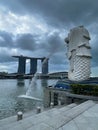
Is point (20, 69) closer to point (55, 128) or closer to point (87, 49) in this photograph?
point (87, 49)

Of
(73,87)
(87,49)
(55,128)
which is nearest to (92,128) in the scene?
(55,128)

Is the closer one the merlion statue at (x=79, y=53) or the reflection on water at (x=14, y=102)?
the reflection on water at (x=14, y=102)

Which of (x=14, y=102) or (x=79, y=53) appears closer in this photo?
(x=14, y=102)

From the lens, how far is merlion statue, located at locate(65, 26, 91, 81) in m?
28.1

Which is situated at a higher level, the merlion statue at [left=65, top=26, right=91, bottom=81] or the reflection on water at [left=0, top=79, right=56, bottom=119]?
the merlion statue at [left=65, top=26, right=91, bottom=81]

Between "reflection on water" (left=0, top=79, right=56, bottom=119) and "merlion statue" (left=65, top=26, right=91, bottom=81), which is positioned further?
"merlion statue" (left=65, top=26, right=91, bottom=81)

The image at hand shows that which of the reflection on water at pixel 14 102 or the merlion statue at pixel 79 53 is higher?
the merlion statue at pixel 79 53

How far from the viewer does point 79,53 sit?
28281mm

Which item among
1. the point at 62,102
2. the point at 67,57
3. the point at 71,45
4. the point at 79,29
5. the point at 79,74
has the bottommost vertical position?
the point at 62,102

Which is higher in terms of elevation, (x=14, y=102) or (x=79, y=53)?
(x=79, y=53)

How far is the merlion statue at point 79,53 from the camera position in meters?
28.1

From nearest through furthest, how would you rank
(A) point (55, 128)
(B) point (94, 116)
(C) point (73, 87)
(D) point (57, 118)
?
(A) point (55, 128) < (D) point (57, 118) < (B) point (94, 116) < (C) point (73, 87)

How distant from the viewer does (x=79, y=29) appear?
29.9 metres

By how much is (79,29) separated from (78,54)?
16.4 feet
